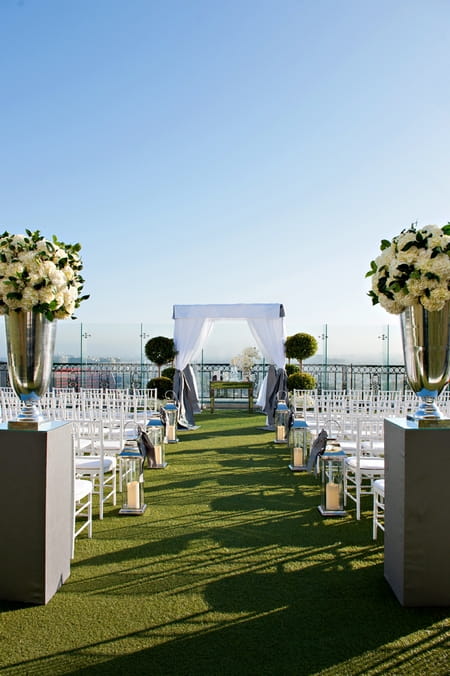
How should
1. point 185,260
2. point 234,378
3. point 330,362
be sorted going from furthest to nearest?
1. point 185,260
2. point 330,362
3. point 234,378

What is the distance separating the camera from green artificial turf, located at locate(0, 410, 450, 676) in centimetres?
221

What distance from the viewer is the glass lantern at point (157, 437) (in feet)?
19.6

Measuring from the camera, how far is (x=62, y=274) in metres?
2.90

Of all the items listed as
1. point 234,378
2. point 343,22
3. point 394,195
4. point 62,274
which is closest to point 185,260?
point 234,378

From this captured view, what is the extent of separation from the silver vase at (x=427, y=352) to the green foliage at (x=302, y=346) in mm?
9075

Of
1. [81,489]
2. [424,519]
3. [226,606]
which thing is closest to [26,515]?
[81,489]

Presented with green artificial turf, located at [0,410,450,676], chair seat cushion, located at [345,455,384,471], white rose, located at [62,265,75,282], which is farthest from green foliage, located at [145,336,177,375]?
white rose, located at [62,265,75,282]

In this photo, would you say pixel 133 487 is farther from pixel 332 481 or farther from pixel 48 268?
pixel 48 268

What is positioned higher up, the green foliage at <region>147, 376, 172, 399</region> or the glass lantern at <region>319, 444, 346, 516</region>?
the green foliage at <region>147, 376, 172, 399</region>

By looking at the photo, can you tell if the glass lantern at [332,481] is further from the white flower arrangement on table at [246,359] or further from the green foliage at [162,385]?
the white flower arrangement on table at [246,359]

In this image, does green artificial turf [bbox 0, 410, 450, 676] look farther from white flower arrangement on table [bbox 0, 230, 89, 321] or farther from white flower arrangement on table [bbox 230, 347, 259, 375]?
white flower arrangement on table [bbox 230, 347, 259, 375]

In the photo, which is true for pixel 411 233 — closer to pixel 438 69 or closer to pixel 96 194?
pixel 438 69

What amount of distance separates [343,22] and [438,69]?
1356 millimetres

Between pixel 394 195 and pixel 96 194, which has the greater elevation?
pixel 96 194
